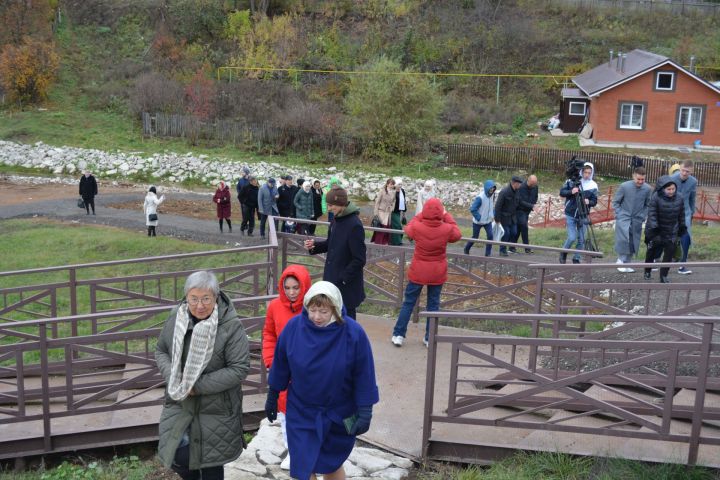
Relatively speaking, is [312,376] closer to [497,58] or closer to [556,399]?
[556,399]

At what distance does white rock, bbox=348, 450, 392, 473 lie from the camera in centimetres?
588

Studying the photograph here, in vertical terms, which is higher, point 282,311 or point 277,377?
point 282,311

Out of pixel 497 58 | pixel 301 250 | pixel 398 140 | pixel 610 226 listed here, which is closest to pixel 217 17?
pixel 497 58

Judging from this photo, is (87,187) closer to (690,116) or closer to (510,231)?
(510,231)

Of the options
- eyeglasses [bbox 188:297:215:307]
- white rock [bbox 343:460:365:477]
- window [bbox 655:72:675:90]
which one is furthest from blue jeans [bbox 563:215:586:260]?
window [bbox 655:72:675:90]

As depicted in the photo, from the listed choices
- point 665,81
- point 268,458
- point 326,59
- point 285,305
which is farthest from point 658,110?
point 285,305

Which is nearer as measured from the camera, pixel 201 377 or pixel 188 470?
pixel 201 377

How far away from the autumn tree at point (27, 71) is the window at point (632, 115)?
28841 millimetres

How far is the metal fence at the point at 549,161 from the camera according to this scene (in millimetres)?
30156

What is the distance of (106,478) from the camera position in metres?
6.07

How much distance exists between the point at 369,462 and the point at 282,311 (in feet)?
4.88

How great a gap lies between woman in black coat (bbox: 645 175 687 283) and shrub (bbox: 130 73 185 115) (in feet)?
95.8

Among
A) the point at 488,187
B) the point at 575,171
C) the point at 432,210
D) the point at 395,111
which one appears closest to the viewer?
the point at 432,210

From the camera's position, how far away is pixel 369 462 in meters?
5.95
